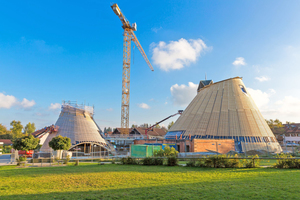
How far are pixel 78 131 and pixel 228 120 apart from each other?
95.5 feet

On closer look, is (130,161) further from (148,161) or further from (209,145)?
(209,145)

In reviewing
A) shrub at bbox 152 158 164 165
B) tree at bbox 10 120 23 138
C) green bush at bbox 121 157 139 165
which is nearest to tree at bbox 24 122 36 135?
tree at bbox 10 120 23 138

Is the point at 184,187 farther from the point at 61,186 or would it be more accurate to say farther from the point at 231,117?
the point at 231,117

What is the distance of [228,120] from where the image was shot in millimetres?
36406

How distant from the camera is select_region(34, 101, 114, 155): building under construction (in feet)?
114

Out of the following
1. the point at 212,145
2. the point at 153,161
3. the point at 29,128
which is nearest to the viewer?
the point at 153,161

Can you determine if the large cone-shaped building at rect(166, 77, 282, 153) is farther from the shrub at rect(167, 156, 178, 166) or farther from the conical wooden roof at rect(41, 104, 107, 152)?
the shrub at rect(167, 156, 178, 166)

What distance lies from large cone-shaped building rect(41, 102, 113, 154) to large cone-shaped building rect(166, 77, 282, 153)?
1512 centimetres

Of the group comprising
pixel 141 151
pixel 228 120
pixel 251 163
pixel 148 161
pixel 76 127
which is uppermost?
pixel 228 120

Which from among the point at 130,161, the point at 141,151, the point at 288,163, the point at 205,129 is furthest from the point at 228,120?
the point at 130,161

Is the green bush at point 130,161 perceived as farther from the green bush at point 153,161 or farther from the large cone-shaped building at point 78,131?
the large cone-shaped building at point 78,131

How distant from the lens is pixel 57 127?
119 feet

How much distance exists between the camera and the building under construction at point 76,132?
34875 millimetres

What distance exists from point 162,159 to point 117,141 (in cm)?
3745
